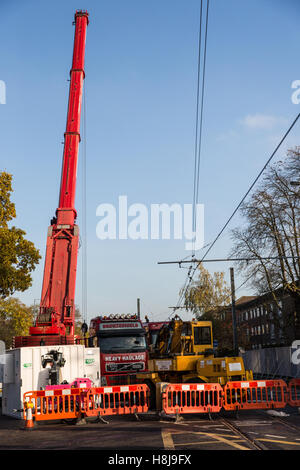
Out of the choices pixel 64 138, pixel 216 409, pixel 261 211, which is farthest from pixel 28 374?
pixel 261 211

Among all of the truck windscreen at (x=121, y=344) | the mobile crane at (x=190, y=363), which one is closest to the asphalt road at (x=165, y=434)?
the mobile crane at (x=190, y=363)

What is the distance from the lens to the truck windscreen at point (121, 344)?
22266 mm

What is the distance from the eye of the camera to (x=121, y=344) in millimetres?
22438

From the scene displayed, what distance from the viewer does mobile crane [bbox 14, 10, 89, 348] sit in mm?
17594

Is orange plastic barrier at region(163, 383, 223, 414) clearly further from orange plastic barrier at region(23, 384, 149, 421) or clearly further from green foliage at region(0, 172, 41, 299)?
green foliage at region(0, 172, 41, 299)

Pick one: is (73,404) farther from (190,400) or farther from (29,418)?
(190,400)

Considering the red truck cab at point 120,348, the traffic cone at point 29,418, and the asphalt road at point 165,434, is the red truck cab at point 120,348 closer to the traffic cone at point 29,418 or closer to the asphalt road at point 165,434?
the asphalt road at point 165,434

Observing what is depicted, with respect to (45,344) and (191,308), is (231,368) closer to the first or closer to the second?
(45,344)

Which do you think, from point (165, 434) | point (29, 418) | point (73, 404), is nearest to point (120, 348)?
point (73, 404)

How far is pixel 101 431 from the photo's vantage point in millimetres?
11898

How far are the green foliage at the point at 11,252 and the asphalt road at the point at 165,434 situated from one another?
9.54 meters

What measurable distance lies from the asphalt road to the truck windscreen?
7.51 metres

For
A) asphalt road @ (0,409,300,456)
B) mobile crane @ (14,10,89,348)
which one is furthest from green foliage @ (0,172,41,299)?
asphalt road @ (0,409,300,456)

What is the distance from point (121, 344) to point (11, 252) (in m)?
6.29
